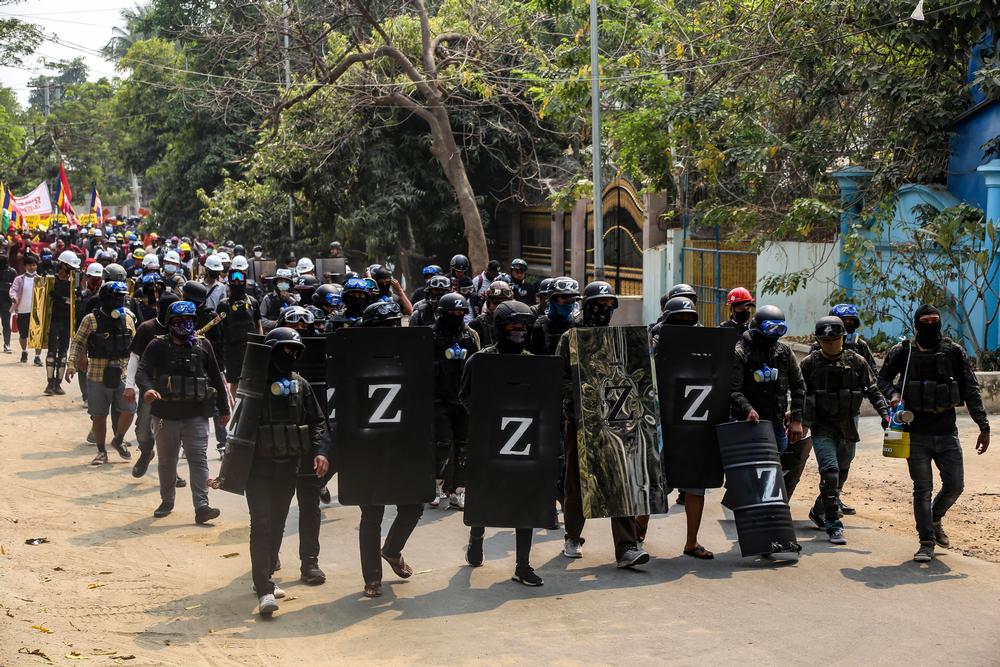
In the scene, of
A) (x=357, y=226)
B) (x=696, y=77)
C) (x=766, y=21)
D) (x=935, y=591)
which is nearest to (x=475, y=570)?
(x=935, y=591)

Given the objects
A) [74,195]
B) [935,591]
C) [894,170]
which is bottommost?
[935,591]

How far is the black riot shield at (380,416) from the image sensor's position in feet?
24.5

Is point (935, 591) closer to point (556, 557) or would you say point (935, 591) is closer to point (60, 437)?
point (556, 557)

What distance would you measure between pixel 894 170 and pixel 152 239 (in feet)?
75.9

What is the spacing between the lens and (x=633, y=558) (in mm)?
7945

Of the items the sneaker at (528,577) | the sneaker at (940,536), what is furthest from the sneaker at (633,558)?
the sneaker at (940,536)

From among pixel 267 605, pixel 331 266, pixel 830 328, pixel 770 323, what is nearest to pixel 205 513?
pixel 267 605

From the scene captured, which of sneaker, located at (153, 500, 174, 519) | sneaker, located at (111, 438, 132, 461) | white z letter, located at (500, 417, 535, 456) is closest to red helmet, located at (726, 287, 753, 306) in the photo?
white z letter, located at (500, 417, 535, 456)

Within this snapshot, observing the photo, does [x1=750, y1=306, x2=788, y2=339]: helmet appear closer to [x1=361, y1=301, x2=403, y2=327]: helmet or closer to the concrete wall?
[x1=361, y1=301, x2=403, y2=327]: helmet

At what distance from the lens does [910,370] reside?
8.30 meters

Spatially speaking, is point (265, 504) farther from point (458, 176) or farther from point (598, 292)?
point (458, 176)

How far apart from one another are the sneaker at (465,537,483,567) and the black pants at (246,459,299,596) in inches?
54.9

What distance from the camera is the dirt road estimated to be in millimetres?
6449

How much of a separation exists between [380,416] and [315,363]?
63.9 inches
